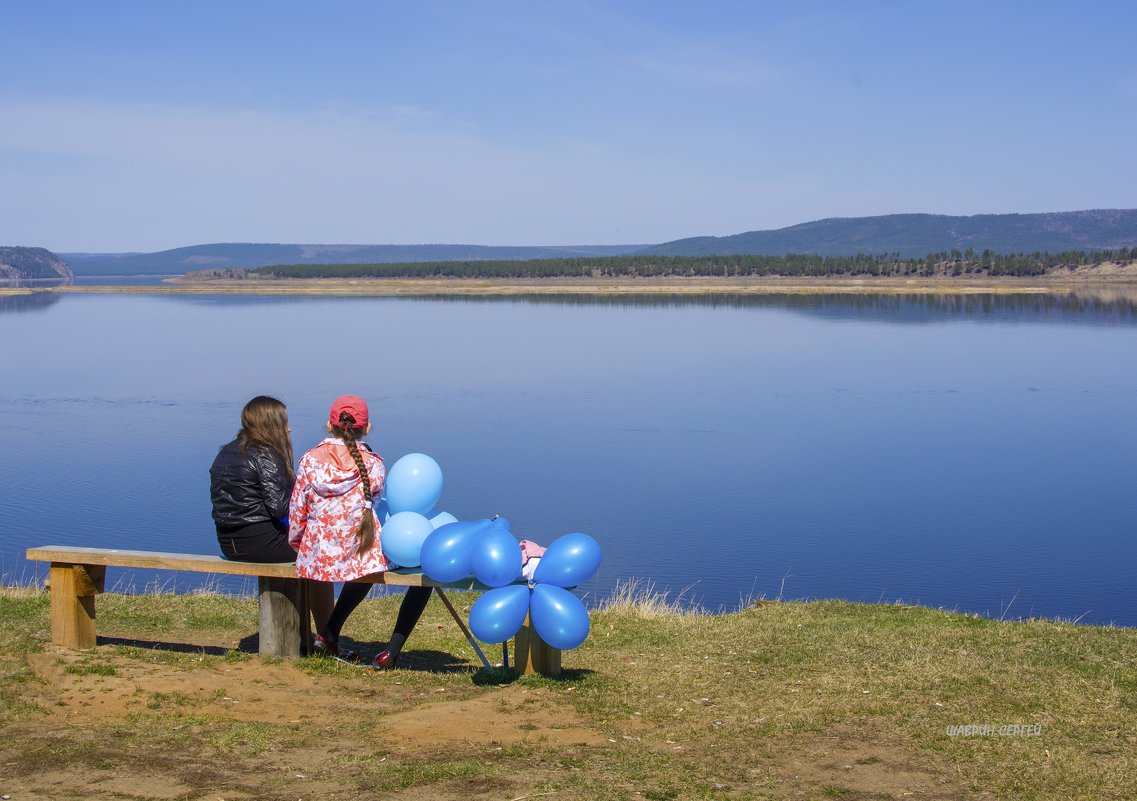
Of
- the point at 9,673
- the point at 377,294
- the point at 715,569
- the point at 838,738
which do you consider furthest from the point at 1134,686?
the point at 377,294

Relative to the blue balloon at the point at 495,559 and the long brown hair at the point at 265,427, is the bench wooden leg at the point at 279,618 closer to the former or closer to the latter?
the long brown hair at the point at 265,427

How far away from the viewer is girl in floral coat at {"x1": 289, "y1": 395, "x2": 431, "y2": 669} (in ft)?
18.8

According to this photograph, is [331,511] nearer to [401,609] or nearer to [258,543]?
[258,543]

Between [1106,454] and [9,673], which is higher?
[9,673]

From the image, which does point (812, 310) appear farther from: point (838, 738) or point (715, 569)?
point (838, 738)

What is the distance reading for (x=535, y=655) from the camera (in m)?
5.78

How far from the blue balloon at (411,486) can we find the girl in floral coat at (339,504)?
0.86ft

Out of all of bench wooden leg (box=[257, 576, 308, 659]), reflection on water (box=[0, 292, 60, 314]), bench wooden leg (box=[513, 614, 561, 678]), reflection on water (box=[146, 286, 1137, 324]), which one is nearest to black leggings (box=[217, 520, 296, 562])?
bench wooden leg (box=[257, 576, 308, 659])

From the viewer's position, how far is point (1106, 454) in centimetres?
1870

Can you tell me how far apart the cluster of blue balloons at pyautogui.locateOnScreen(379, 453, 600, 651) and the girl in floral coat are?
0.44 ft

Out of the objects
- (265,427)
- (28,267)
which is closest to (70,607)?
(265,427)

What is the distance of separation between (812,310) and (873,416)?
36.5 meters

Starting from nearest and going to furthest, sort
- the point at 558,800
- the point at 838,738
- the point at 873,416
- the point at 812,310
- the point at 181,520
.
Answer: the point at 558,800, the point at 838,738, the point at 181,520, the point at 873,416, the point at 812,310

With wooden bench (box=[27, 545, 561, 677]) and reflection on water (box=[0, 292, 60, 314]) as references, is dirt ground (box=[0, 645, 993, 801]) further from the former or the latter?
reflection on water (box=[0, 292, 60, 314])
